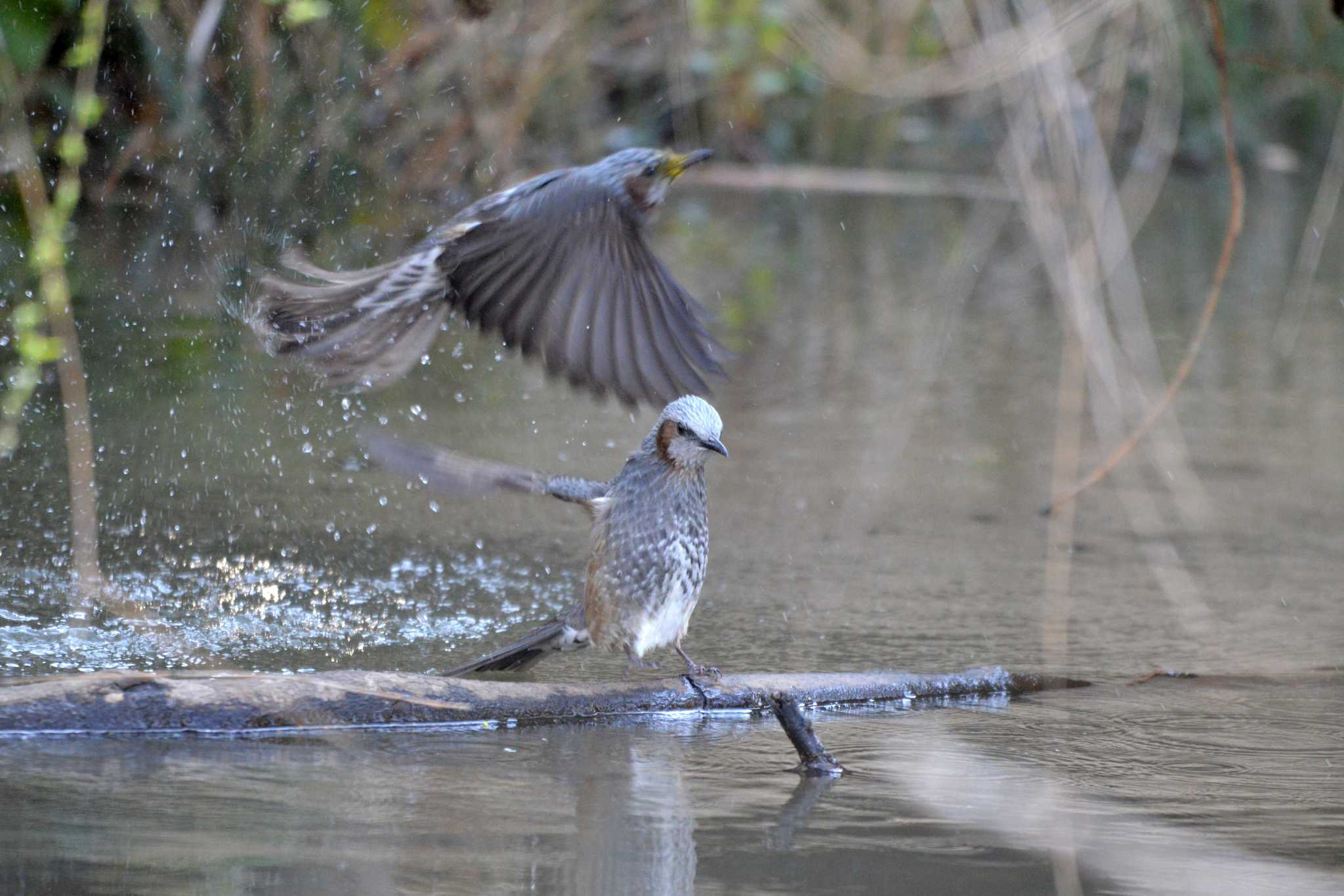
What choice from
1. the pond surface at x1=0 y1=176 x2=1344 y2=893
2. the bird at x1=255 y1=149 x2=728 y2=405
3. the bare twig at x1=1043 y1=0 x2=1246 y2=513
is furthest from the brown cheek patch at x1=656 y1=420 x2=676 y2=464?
the bare twig at x1=1043 y1=0 x2=1246 y2=513

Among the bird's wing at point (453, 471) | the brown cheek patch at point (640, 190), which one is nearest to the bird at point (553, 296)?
the brown cheek patch at point (640, 190)

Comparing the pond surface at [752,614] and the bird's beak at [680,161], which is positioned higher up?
the bird's beak at [680,161]

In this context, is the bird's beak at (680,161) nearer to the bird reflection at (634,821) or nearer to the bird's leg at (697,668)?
the bird's leg at (697,668)

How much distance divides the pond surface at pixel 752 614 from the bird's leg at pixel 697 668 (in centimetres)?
10

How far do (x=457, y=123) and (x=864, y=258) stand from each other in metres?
2.55

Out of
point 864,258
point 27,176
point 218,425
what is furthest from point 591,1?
point 27,176

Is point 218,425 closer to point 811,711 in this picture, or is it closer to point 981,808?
point 811,711

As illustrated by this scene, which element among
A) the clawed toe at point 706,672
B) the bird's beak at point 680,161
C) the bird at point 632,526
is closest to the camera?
the clawed toe at point 706,672

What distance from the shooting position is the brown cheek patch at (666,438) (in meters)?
3.55

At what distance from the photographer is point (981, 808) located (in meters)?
2.75

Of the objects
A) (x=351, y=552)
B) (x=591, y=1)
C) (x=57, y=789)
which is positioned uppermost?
(x=591, y=1)

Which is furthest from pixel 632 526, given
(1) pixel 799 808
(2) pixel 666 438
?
(1) pixel 799 808

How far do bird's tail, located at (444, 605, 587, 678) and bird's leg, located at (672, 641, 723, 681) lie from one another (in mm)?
201

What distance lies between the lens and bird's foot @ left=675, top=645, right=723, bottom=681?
334 cm
